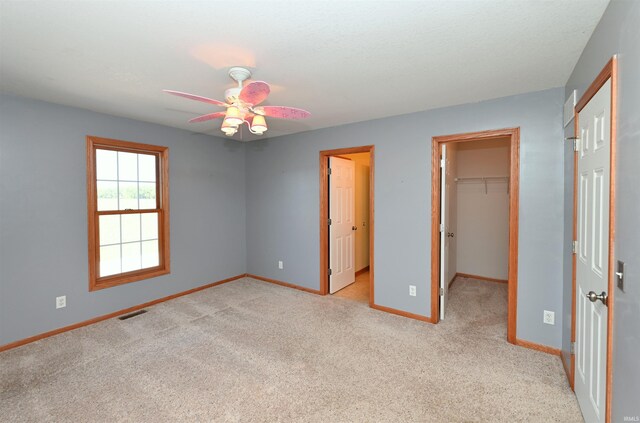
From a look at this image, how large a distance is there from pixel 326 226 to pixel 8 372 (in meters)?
3.41

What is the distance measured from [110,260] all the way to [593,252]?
4560mm

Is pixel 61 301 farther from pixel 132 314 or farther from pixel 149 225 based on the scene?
pixel 149 225

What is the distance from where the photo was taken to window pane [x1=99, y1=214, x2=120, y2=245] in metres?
3.55

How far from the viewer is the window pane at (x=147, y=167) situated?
3.92m

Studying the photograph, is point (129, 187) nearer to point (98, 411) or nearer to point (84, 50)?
point (84, 50)

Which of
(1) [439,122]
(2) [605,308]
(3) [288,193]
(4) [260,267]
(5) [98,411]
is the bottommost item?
(5) [98,411]

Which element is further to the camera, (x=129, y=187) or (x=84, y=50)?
(x=129, y=187)

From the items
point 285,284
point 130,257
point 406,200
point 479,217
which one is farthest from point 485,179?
point 130,257

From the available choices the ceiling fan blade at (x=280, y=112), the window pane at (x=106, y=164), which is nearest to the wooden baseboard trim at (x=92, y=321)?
the window pane at (x=106, y=164)

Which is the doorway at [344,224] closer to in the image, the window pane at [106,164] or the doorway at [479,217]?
the doorway at [479,217]

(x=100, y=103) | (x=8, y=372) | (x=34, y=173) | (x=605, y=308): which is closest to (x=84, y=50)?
(x=100, y=103)

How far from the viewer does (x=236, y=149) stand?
502 cm

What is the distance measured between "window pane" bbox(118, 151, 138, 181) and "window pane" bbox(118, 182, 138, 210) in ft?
0.25

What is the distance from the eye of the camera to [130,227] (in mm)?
3816
